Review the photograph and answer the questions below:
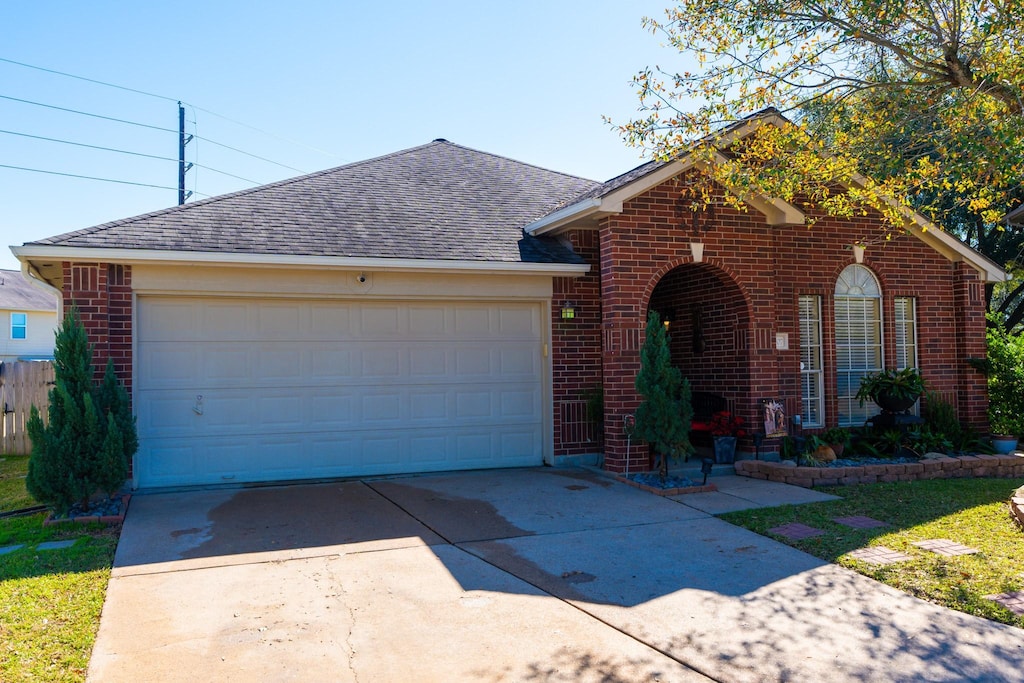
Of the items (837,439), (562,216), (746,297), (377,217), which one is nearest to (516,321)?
(562,216)

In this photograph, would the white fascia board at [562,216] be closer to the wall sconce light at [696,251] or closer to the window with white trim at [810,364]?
the wall sconce light at [696,251]

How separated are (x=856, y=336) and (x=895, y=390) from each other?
4.39 ft

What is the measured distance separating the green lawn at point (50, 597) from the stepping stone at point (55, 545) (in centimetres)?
6

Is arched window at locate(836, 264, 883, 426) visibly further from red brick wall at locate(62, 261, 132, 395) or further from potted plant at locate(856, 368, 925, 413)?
red brick wall at locate(62, 261, 132, 395)


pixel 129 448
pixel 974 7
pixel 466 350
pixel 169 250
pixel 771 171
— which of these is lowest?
pixel 129 448

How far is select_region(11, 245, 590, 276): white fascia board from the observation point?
811cm

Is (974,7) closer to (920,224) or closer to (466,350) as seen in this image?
(920,224)

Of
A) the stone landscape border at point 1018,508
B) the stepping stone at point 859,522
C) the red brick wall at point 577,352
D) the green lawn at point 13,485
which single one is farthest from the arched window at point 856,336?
the green lawn at point 13,485

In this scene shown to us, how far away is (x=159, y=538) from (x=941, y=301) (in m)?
11.4

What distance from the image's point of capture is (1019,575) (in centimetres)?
563

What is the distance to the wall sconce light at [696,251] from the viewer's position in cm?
985

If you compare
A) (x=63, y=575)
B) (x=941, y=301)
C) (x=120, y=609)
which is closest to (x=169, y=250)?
(x=63, y=575)

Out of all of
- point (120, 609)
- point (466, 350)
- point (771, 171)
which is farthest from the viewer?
point (466, 350)

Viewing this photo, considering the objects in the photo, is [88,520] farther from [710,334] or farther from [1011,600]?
[710,334]
